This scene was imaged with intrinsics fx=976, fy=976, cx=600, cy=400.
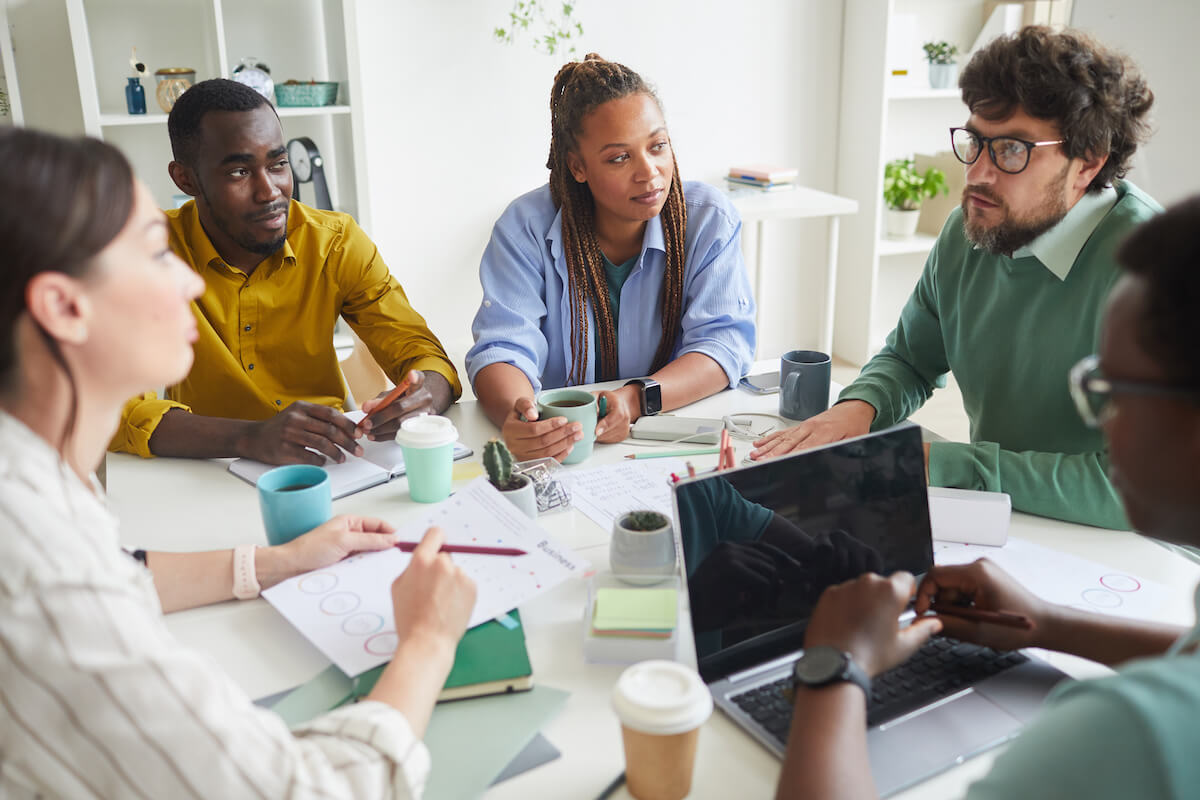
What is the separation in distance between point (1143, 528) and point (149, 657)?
75cm

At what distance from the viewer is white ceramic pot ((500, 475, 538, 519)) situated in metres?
1.30

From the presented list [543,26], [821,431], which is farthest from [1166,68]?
[821,431]

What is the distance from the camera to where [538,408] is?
1593mm

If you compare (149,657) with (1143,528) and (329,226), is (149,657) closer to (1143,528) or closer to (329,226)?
(1143,528)

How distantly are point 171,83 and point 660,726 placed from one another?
261 cm

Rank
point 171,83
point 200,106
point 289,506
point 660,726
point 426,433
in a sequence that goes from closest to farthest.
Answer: point 660,726 → point 289,506 → point 426,433 → point 200,106 → point 171,83

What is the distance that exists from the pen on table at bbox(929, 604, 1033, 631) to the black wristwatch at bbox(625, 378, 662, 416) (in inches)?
30.3

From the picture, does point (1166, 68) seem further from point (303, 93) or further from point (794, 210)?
point (303, 93)

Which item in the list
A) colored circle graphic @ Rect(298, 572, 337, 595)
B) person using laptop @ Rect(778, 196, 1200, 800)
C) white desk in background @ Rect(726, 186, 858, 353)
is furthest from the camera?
white desk in background @ Rect(726, 186, 858, 353)

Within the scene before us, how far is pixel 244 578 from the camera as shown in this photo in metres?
1.16

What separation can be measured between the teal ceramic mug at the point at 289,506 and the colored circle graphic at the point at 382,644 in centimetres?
27

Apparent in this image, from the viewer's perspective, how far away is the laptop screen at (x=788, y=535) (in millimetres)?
980

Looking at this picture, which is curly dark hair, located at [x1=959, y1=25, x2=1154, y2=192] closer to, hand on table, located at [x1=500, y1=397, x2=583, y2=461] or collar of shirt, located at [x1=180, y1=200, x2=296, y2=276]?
hand on table, located at [x1=500, y1=397, x2=583, y2=461]

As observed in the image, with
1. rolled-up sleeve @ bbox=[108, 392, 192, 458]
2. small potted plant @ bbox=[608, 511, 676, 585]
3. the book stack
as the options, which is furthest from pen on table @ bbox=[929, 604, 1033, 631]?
the book stack
